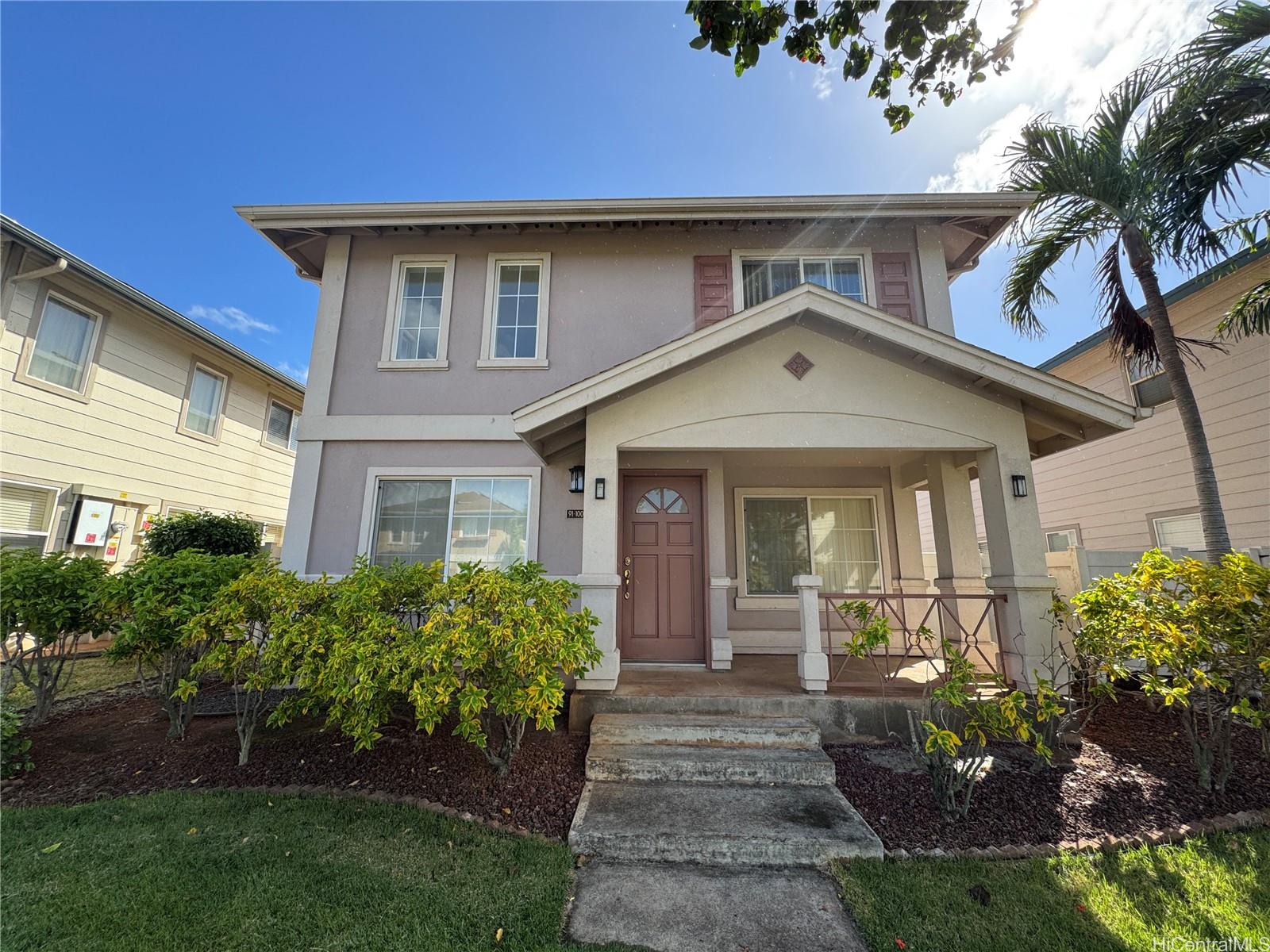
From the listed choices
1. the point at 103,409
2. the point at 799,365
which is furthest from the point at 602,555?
the point at 103,409

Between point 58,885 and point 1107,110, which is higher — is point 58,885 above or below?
below

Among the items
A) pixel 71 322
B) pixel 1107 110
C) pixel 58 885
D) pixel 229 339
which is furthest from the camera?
pixel 229 339

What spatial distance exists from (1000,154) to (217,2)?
1105cm

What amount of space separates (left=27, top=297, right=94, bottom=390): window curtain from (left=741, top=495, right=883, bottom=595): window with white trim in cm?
1093

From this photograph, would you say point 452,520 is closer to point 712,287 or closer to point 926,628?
point 712,287

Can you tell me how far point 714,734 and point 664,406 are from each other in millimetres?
3239

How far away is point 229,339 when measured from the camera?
10.5m

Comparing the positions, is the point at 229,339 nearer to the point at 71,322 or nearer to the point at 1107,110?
the point at 71,322

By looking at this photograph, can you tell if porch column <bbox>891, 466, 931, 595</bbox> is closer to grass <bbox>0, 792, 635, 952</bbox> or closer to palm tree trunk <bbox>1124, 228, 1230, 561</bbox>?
palm tree trunk <bbox>1124, 228, 1230, 561</bbox>

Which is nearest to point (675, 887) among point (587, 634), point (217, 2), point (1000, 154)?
point (587, 634)

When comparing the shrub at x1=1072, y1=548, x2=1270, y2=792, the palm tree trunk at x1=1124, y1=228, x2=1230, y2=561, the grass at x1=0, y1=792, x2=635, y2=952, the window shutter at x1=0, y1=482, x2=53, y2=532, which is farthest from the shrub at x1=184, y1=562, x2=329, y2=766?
the palm tree trunk at x1=1124, y1=228, x2=1230, y2=561

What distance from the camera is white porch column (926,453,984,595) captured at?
655 cm

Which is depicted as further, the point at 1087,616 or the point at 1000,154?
the point at 1000,154

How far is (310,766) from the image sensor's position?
4.33 m
